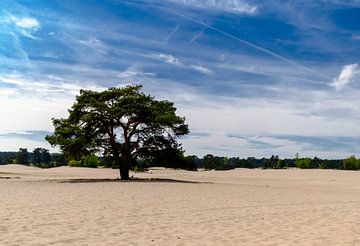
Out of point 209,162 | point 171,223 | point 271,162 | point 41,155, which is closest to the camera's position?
point 171,223

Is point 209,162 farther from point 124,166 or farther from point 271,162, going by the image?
point 124,166

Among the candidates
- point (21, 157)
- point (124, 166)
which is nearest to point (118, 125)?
point (124, 166)

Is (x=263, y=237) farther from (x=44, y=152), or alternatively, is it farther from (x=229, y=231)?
(x=44, y=152)

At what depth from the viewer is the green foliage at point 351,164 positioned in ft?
355

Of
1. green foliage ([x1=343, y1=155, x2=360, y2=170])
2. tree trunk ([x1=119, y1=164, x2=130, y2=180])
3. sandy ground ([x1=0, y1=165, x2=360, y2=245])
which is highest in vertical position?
green foliage ([x1=343, y1=155, x2=360, y2=170])

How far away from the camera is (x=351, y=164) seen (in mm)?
108312

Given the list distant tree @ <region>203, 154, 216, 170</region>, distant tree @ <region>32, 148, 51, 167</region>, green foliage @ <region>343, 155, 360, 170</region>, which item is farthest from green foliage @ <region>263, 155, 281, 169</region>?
distant tree @ <region>32, 148, 51, 167</region>

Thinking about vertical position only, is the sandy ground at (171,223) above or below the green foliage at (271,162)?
below

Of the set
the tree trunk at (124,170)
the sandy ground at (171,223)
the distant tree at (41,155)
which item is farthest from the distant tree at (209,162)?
the sandy ground at (171,223)

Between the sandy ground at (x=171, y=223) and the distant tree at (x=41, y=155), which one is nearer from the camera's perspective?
the sandy ground at (x=171, y=223)

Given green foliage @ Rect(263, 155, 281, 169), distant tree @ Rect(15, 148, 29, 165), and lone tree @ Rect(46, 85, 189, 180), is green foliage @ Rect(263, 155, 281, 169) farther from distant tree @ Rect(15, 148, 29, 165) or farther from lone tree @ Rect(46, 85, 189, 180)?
lone tree @ Rect(46, 85, 189, 180)

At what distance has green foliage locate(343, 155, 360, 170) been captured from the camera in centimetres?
10812

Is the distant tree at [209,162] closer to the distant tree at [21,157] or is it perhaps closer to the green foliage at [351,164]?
the green foliage at [351,164]

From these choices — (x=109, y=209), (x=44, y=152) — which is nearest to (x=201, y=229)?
(x=109, y=209)
